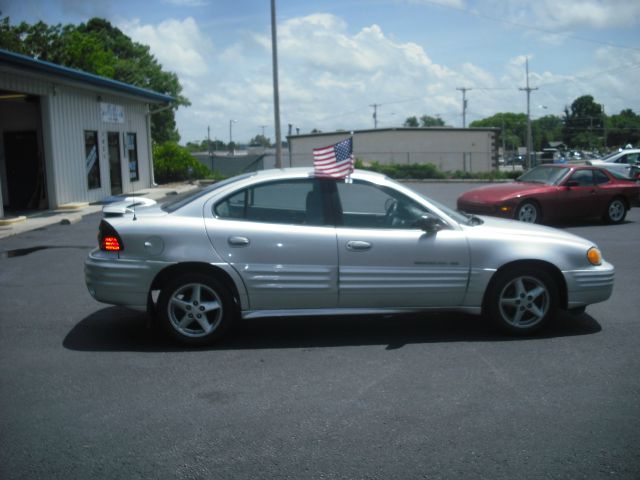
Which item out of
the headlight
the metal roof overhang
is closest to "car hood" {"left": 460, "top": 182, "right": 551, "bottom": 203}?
the headlight

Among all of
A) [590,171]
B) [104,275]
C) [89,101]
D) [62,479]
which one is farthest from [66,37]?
[62,479]

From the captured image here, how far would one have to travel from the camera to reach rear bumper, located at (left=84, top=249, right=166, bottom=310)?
5914 millimetres

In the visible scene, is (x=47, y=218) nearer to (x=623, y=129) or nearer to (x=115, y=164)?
(x=115, y=164)

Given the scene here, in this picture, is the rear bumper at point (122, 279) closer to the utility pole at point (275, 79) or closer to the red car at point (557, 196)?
the red car at point (557, 196)

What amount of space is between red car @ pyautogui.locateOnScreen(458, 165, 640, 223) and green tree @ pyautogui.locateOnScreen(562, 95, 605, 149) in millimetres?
112809

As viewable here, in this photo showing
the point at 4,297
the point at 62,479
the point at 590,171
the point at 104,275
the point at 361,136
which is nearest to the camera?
the point at 62,479

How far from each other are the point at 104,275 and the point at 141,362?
34.3 inches

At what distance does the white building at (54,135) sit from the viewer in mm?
17578

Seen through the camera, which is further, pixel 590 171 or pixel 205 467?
pixel 590 171

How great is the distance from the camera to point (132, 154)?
25.1 m

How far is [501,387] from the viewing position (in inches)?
Answer: 196

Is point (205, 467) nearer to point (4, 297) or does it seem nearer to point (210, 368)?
point (210, 368)

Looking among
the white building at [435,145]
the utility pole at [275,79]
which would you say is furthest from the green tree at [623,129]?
the utility pole at [275,79]

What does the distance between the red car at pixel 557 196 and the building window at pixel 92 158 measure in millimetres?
11741
